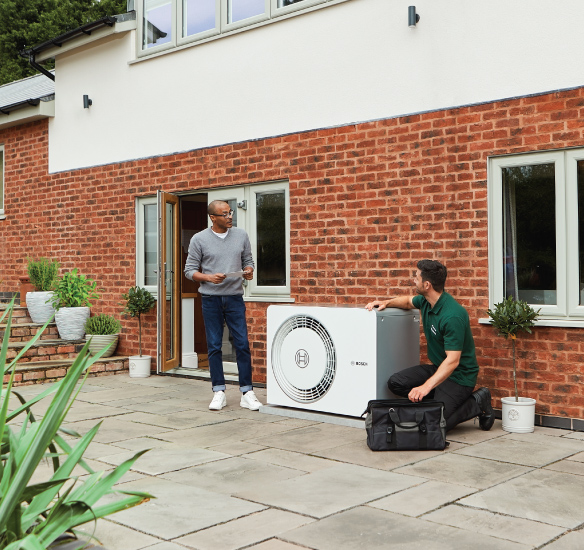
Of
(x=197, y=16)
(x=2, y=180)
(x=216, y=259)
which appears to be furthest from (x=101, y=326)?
(x=197, y=16)

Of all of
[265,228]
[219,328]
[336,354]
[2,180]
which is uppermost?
[2,180]

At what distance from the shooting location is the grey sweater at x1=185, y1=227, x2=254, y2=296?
6.27m

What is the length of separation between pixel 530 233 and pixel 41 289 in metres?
6.45

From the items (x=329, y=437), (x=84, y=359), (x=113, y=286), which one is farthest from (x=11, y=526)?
(x=113, y=286)

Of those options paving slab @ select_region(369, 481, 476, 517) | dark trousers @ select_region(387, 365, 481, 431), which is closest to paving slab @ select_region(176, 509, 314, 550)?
paving slab @ select_region(369, 481, 476, 517)

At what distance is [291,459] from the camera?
15.1 ft

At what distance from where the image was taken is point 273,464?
14.7 feet

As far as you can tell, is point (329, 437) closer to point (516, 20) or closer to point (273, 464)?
point (273, 464)

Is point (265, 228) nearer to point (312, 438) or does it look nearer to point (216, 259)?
point (216, 259)

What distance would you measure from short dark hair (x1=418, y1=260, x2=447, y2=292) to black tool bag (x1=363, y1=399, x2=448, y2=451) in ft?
2.96

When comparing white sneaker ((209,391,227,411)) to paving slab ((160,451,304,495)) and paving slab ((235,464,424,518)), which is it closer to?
paving slab ((160,451,304,495))

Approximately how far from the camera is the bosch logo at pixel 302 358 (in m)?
5.89

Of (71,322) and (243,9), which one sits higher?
(243,9)

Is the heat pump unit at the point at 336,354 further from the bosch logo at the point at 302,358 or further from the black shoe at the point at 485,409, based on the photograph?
the black shoe at the point at 485,409
